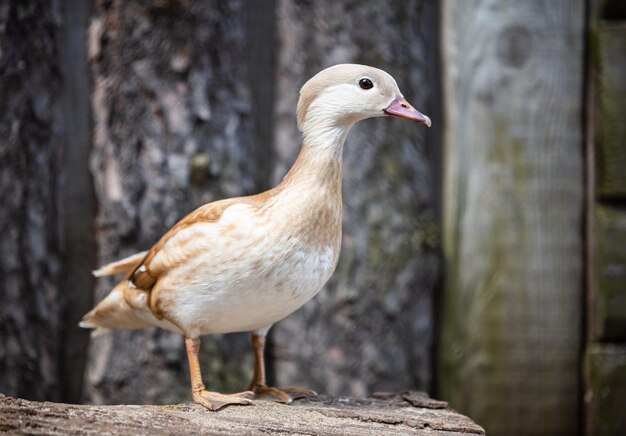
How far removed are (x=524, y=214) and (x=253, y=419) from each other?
141 cm

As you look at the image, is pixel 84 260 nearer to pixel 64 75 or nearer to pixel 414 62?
pixel 64 75

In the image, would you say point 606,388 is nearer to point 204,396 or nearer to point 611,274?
point 611,274

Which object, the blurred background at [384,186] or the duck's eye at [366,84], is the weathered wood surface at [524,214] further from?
the duck's eye at [366,84]

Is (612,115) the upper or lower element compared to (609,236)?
upper

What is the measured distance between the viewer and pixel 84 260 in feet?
9.56

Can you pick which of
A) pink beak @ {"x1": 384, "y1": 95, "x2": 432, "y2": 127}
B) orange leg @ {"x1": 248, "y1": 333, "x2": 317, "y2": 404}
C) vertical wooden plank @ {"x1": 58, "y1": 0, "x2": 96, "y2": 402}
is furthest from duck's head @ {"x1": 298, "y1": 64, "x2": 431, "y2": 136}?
vertical wooden plank @ {"x1": 58, "y1": 0, "x2": 96, "y2": 402}

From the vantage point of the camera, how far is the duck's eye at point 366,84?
6.40ft

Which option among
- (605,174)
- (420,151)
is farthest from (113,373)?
(605,174)

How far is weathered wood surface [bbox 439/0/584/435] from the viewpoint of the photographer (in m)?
2.85

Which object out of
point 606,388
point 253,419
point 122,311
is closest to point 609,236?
point 606,388

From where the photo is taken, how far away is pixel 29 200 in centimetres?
269

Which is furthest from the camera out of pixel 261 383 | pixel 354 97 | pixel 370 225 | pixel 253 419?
pixel 370 225

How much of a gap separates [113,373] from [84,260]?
0.43 m

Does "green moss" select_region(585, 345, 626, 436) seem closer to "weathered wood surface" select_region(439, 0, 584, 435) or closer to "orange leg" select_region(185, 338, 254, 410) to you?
"weathered wood surface" select_region(439, 0, 584, 435)
